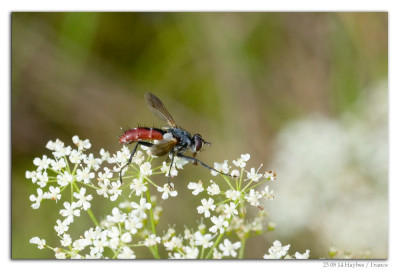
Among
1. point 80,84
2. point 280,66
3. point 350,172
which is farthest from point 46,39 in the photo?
point 350,172

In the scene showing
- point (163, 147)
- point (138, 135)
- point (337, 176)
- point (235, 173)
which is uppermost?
point (337, 176)

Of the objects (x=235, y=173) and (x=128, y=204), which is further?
(x=128, y=204)

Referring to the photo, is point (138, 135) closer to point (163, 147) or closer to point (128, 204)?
point (163, 147)

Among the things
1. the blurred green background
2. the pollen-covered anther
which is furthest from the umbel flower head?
the blurred green background

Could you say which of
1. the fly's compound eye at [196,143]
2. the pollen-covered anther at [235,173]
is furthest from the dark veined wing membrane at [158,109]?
the pollen-covered anther at [235,173]

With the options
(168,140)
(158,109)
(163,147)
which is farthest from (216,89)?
(163,147)

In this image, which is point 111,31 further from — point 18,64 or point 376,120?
point 376,120

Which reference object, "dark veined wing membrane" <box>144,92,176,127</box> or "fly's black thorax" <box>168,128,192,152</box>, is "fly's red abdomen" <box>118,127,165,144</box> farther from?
"dark veined wing membrane" <box>144,92,176,127</box>

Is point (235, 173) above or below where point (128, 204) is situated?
above
